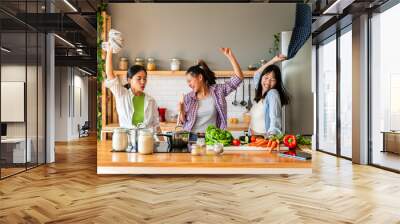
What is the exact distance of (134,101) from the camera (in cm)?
243

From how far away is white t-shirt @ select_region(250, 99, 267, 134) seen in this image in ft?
8.21

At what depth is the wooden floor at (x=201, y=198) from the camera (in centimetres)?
333

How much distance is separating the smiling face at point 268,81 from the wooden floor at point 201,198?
1.32m

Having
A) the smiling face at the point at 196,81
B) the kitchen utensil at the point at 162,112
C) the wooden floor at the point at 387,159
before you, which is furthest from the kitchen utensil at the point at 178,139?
the wooden floor at the point at 387,159

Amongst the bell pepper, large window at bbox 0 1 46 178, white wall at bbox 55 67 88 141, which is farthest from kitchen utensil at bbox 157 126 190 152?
white wall at bbox 55 67 88 141

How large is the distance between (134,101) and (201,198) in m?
1.87

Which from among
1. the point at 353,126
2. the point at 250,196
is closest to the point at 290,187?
the point at 250,196

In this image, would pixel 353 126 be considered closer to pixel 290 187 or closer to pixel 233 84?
pixel 290 187

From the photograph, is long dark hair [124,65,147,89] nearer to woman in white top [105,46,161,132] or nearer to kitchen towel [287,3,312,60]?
woman in white top [105,46,161,132]

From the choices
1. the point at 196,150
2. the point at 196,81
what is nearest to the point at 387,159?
the point at 196,81

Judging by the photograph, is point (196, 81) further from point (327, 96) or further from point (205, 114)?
point (327, 96)

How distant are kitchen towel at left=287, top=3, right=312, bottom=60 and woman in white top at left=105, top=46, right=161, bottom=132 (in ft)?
4.03

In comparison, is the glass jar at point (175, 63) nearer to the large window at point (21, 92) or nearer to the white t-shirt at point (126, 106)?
the white t-shirt at point (126, 106)

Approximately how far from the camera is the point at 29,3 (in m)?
5.75
